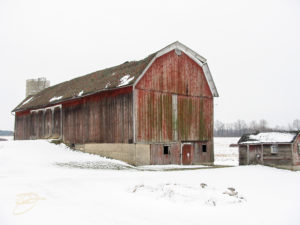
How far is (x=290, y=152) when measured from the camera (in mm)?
25688

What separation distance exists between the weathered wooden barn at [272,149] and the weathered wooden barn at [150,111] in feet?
10.5

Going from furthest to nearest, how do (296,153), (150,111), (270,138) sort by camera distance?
(270,138) → (296,153) → (150,111)

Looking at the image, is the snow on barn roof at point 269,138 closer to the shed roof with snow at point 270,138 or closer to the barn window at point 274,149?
the shed roof with snow at point 270,138

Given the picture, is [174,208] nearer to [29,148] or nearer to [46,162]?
[46,162]

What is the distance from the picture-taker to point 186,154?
25344 mm

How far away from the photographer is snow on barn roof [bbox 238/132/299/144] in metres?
26.2

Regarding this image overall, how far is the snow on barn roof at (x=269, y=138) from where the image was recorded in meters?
26.2

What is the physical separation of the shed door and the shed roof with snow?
5153mm

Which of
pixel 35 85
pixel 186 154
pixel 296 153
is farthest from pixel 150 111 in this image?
pixel 35 85

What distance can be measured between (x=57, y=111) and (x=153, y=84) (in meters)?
11.4

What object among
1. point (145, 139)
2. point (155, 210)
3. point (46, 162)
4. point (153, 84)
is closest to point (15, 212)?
point (155, 210)

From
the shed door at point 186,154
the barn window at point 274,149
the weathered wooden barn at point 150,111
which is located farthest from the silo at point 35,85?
the barn window at point 274,149

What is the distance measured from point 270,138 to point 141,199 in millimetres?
17830

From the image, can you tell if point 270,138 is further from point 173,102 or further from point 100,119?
point 100,119
